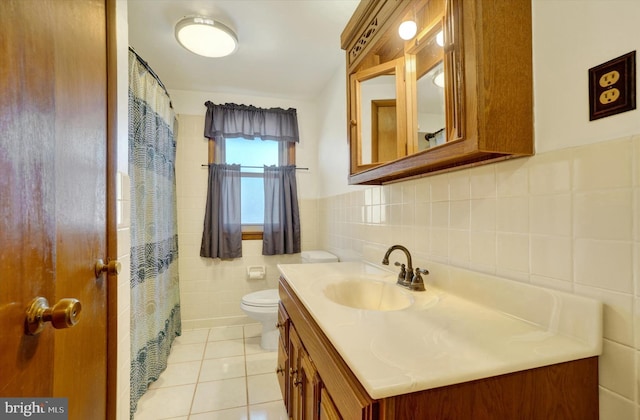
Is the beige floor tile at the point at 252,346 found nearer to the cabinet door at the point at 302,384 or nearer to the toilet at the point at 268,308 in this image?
the toilet at the point at 268,308

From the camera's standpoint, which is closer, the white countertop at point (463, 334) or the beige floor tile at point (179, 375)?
the white countertop at point (463, 334)

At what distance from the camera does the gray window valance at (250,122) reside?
2602 mm

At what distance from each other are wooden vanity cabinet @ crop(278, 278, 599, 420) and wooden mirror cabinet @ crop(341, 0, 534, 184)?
0.54 meters

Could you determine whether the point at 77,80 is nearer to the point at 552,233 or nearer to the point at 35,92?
the point at 35,92

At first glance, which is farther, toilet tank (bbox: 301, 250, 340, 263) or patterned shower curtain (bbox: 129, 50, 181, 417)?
toilet tank (bbox: 301, 250, 340, 263)

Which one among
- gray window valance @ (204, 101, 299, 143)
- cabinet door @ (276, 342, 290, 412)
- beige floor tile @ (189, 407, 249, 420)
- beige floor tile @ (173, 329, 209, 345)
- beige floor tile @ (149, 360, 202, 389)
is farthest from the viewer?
gray window valance @ (204, 101, 299, 143)

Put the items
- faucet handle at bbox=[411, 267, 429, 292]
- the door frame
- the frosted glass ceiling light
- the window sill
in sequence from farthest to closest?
the window sill < the frosted glass ceiling light < faucet handle at bbox=[411, 267, 429, 292] < the door frame

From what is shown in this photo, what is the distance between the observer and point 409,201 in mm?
1316

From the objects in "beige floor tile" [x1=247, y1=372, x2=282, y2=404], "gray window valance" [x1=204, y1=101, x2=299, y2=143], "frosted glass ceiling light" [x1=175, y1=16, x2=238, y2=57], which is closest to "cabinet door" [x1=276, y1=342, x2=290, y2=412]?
"beige floor tile" [x1=247, y1=372, x2=282, y2=404]

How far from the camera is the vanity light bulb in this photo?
101cm

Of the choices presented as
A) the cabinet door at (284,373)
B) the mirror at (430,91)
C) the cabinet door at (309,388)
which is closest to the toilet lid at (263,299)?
the cabinet door at (284,373)

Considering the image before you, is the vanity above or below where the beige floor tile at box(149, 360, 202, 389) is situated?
above

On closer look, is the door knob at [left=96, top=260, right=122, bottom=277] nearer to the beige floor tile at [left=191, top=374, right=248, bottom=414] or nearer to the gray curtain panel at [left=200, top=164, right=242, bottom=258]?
the beige floor tile at [left=191, top=374, right=248, bottom=414]

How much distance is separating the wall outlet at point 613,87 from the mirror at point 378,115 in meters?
0.53
